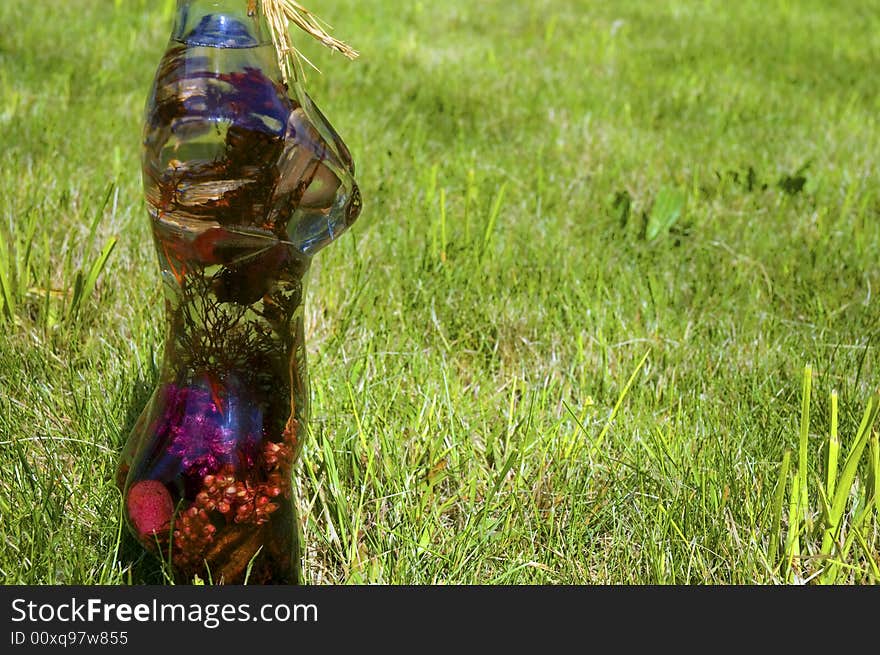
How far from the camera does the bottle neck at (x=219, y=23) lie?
47.4 inches

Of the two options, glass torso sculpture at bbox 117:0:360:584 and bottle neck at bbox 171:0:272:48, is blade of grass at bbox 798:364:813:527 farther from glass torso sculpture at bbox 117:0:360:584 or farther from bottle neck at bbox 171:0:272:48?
bottle neck at bbox 171:0:272:48

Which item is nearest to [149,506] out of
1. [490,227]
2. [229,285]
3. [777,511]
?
[229,285]

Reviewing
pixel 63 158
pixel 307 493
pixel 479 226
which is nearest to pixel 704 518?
pixel 307 493

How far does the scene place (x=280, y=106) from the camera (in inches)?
47.8

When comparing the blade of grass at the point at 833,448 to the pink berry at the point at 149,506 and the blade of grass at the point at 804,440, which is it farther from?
the pink berry at the point at 149,506

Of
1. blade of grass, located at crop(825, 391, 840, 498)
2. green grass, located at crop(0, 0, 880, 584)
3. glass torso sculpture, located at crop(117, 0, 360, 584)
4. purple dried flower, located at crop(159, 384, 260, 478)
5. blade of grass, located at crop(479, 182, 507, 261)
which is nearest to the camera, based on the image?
glass torso sculpture, located at crop(117, 0, 360, 584)

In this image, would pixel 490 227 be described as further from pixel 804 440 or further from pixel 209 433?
pixel 209 433

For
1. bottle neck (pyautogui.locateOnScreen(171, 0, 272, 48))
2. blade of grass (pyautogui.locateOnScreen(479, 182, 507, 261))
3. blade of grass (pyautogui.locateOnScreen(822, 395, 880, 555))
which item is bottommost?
blade of grass (pyautogui.locateOnScreen(479, 182, 507, 261))

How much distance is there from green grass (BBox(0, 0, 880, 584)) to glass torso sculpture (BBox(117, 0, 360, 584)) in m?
0.20

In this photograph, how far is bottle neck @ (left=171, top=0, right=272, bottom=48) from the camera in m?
1.20

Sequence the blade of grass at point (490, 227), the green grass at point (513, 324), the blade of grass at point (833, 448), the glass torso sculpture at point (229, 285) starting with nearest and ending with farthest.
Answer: the glass torso sculpture at point (229, 285)
the blade of grass at point (833, 448)
the green grass at point (513, 324)
the blade of grass at point (490, 227)

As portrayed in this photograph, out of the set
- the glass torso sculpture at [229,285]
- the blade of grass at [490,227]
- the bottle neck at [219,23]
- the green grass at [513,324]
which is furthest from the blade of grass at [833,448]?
the blade of grass at [490,227]

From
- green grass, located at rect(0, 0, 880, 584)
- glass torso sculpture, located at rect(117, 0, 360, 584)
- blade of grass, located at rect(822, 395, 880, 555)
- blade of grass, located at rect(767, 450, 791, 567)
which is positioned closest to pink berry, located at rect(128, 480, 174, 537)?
glass torso sculpture, located at rect(117, 0, 360, 584)

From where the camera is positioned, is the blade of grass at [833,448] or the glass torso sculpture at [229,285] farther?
the blade of grass at [833,448]
